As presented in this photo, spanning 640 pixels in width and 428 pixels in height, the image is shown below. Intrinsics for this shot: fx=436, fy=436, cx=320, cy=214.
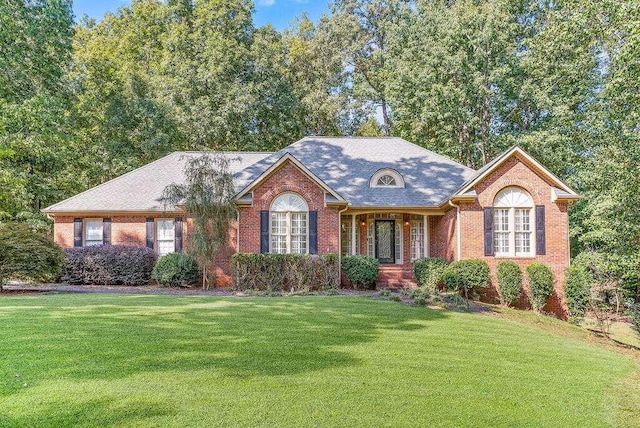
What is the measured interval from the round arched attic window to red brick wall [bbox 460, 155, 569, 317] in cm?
399

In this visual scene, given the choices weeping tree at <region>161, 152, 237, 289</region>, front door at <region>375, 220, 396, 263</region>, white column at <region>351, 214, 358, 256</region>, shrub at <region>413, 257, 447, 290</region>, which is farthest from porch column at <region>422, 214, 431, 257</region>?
weeping tree at <region>161, 152, 237, 289</region>

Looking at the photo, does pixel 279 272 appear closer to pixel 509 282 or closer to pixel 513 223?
pixel 509 282

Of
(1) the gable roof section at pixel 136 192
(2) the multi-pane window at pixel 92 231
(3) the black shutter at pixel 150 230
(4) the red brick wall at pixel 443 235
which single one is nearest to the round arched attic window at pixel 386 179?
(4) the red brick wall at pixel 443 235

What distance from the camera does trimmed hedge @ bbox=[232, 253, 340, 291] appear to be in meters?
15.4

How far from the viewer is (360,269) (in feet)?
→ 53.4

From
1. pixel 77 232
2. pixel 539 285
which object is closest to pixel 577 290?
pixel 539 285

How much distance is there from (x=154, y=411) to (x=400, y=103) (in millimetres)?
25778

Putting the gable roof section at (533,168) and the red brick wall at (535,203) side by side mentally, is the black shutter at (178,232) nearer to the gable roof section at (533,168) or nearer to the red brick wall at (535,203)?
the gable roof section at (533,168)

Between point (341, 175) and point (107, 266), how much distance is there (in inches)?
406

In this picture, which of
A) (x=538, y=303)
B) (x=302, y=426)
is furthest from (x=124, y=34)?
(x=302, y=426)

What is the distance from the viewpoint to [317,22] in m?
34.2

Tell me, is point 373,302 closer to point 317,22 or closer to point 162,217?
point 162,217

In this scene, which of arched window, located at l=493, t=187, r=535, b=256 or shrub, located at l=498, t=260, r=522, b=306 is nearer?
shrub, located at l=498, t=260, r=522, b=306

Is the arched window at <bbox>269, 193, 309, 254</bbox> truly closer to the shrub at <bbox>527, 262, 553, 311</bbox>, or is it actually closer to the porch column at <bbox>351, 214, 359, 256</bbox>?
the porch column at <bbox>351, 214, 359, 256</bbox>
